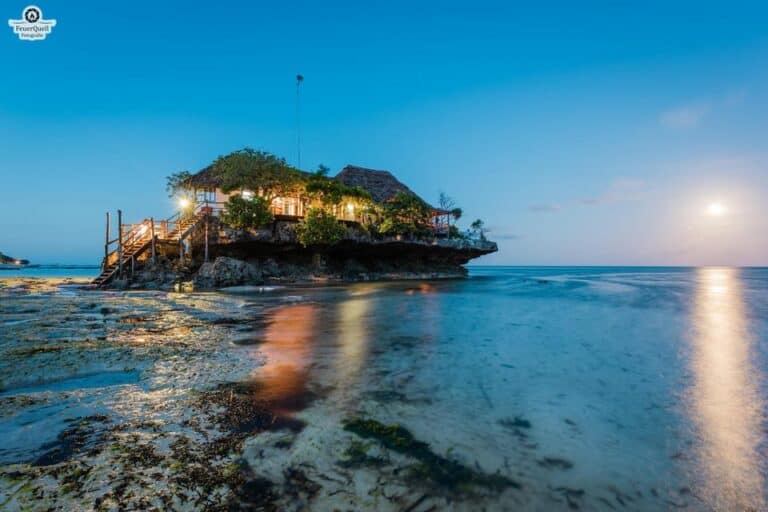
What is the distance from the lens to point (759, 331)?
30.5 feet

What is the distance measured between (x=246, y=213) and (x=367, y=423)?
881 inches

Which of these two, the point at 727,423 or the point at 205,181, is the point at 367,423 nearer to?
the point at 727,423

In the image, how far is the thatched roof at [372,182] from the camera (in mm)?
36031

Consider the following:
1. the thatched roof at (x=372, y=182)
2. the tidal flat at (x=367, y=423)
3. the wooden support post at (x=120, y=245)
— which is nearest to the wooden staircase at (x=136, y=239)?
the wooden support post at (x=120, y=245)

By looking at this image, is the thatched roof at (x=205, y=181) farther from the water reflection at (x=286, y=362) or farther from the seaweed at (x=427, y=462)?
the seaweed at (x=427, y=462)

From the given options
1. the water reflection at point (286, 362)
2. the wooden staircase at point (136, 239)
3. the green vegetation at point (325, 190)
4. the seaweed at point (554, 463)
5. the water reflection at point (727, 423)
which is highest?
the green vegetation at point (325, 190)

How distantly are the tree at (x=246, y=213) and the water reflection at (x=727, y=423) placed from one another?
74.7ft

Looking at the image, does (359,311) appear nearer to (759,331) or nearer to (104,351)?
(104,351)

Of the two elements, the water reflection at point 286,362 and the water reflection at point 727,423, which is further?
the water reflection at point 286,362

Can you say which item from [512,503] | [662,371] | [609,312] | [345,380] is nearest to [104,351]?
[345,380]

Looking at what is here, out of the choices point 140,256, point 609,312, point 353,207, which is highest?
point 353,207

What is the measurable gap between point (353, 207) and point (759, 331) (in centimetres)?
2586

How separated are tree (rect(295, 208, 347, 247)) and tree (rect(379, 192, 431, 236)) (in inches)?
226

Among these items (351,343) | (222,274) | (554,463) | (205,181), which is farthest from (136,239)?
(554,463)
